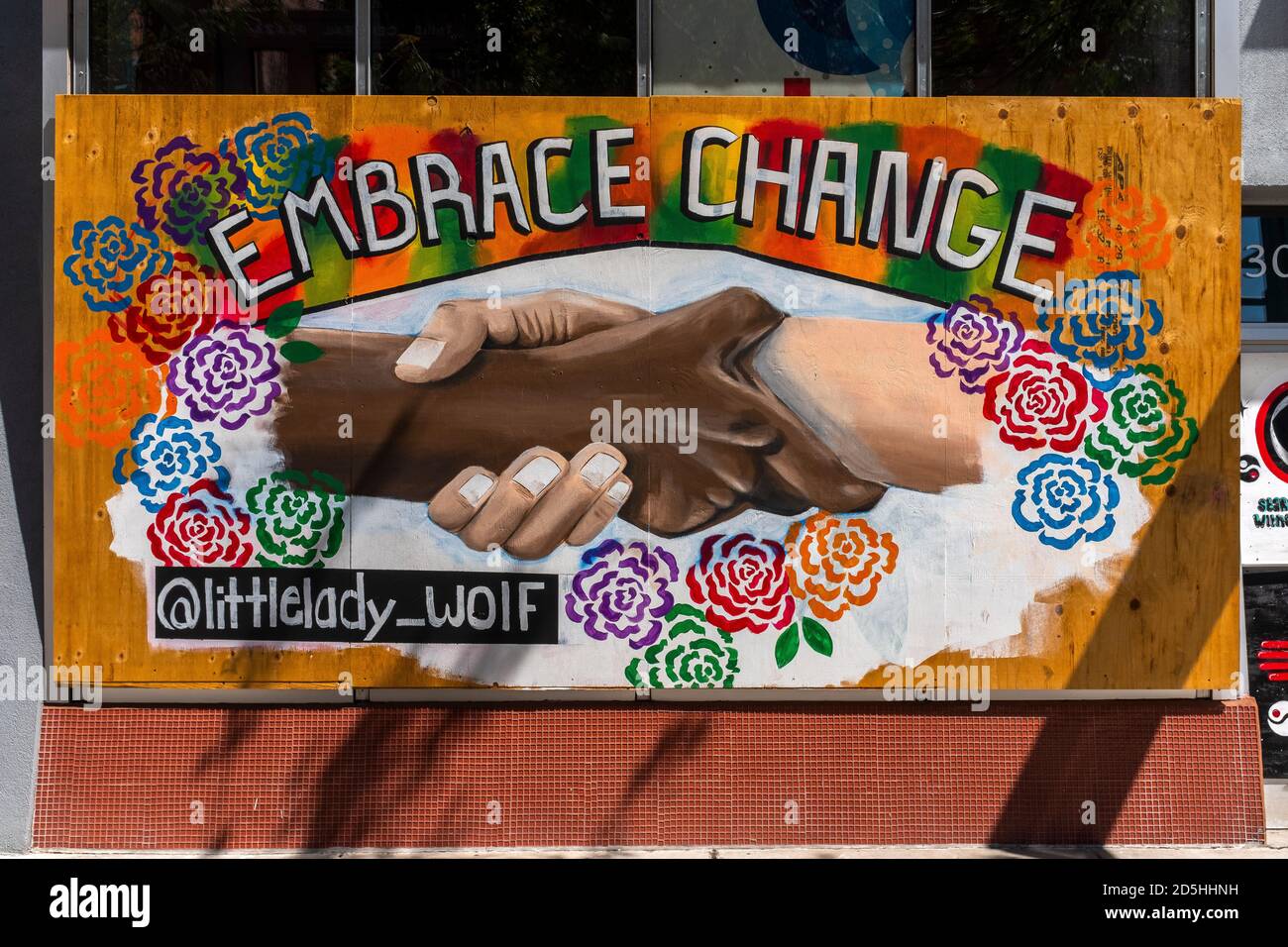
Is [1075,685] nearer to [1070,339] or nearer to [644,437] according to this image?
[1070,339]

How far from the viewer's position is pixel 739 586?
6371 mm

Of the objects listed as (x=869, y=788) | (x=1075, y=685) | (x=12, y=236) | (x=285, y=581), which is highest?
(x=12, y=236)

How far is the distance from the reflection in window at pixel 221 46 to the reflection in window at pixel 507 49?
30cm

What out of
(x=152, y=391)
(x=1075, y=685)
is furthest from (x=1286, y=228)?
(x=152, y=391)

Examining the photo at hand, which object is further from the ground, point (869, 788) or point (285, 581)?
point (285, 581)

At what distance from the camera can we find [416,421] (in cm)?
639

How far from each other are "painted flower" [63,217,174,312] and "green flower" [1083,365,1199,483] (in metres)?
5.80

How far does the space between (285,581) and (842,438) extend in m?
3.48

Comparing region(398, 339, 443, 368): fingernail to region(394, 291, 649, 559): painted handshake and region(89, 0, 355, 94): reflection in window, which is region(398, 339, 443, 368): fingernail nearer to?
region(394, 291, 649, 559): painted handshake

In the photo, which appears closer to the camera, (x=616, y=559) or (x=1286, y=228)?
(x=616, y=559)

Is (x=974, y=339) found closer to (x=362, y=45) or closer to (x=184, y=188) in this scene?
(x=362, y=45)

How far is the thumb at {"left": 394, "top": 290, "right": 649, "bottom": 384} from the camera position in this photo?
6387 mm

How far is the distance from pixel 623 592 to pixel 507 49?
11.2 ft

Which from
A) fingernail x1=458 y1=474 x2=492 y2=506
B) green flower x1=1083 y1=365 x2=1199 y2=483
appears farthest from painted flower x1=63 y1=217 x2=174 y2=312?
green flower x1=1083 y1=365 x2=1199 y2=483
